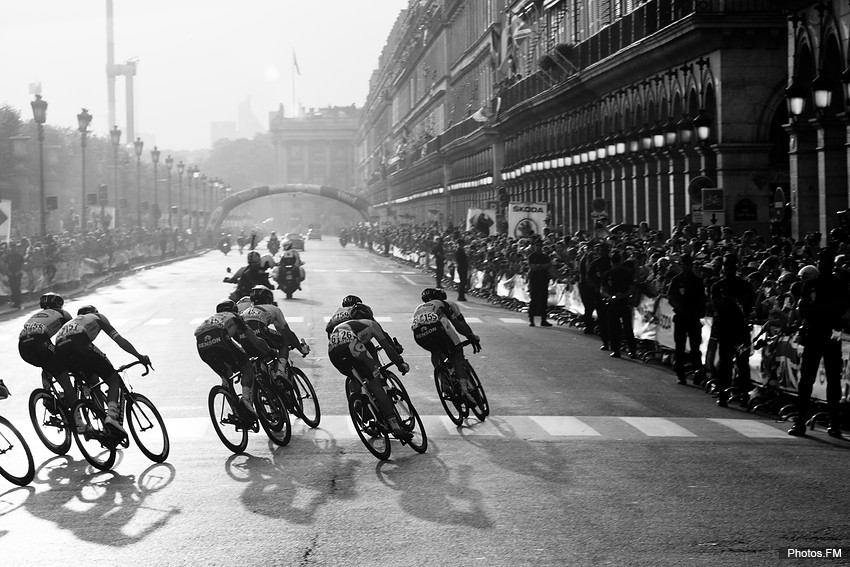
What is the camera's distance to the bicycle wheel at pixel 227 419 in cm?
1362

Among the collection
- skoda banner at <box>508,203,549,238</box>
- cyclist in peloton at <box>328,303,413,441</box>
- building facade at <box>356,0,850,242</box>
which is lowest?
cyclist in peloton at <box>328,303,413,441</box>

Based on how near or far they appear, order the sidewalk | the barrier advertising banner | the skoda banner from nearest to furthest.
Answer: the sidewalk < the skoda banner < the barrier advertising banner

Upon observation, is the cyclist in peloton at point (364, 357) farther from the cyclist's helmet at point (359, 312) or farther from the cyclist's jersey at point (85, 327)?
the cyclist's jersey at point (85, 327)

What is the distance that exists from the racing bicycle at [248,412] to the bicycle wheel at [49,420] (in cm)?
130

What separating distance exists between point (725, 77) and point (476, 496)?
2371 centimetres

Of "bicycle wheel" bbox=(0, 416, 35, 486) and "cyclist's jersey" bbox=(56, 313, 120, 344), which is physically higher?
"cyclist's jersey" bbox=(56, 313, 120, 344)

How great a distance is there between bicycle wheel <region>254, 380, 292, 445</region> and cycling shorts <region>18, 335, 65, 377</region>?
1.86 meters

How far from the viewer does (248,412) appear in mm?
13742

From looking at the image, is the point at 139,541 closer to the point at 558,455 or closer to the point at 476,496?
the point at 476,496

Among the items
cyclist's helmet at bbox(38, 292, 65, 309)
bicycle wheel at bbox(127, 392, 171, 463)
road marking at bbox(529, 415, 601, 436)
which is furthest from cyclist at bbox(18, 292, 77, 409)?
road marking at bbox(529, 415, 601, 436)

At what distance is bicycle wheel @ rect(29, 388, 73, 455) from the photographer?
1323cm

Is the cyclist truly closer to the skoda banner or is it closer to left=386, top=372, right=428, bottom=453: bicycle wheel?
left=386, top=372, right=428, bottom=453: bicycle wheel

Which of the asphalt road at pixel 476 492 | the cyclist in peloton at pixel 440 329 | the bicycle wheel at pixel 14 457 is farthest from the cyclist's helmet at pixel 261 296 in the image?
the bicycle wheel at pixel 14 457

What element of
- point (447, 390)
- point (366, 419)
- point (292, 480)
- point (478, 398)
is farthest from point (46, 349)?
point (478, 398)
